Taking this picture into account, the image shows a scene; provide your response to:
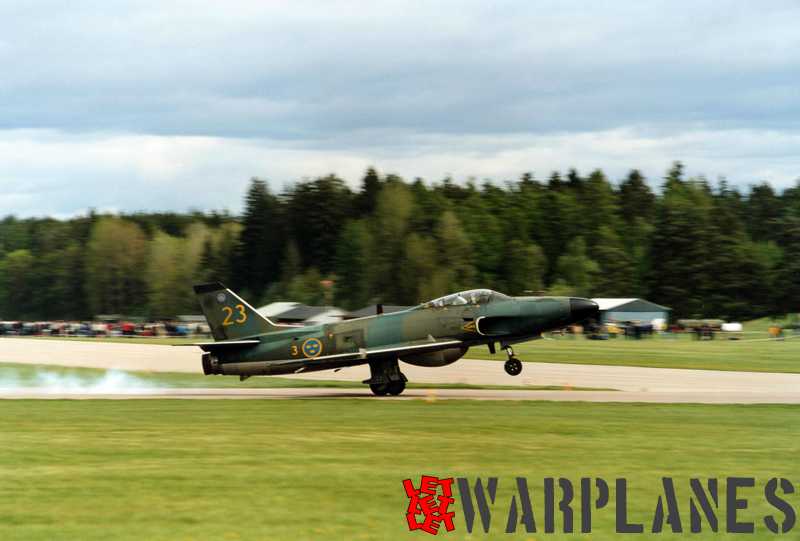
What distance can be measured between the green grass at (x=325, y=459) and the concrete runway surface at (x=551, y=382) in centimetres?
395

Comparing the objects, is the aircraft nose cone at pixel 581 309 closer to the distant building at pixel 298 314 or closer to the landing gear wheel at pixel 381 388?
the landing gear wheel at pixel 381 388

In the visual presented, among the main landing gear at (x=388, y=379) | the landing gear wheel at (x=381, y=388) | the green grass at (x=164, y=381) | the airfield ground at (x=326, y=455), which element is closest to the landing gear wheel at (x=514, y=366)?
the airfield ground at (x=326, y=455)

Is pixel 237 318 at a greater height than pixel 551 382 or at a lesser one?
greater

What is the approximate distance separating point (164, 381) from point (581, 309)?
59.7 feet

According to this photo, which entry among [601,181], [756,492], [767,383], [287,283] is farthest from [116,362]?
[601,181]

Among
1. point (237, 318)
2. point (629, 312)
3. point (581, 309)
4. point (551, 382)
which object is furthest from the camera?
point (629, 312)

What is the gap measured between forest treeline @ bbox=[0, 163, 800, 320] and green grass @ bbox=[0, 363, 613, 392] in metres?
80.1

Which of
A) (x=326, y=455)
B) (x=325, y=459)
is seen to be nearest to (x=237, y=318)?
(x=326, y=455)

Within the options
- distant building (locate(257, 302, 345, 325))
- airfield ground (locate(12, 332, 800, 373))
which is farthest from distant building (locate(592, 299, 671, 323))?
airfield ground (locate(12, 332, 800, 373))

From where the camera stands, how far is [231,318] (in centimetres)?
3341

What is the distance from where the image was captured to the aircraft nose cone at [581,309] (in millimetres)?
30438

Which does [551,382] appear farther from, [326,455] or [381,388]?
[326,455]

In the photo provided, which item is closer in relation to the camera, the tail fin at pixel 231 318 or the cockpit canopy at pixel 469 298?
the cockpit canopy at pixel 469 298

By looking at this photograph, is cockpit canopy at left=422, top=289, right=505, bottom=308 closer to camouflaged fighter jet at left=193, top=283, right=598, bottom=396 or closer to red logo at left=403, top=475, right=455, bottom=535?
camouflaged fighter jet at left=193, top=283, right=598, bottom=396
